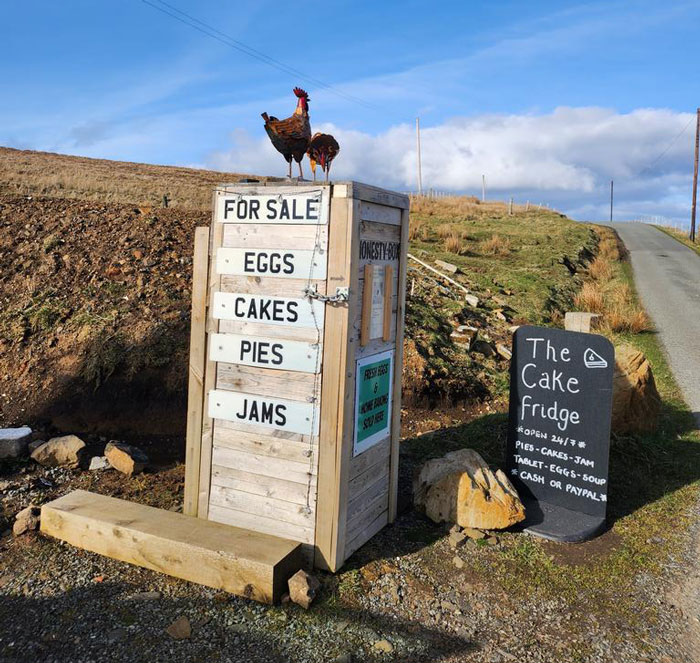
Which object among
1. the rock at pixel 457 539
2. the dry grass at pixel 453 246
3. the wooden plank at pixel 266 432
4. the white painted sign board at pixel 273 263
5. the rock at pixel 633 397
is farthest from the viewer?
the dry grass at pixel 453 246

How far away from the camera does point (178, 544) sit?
4031 millimetres

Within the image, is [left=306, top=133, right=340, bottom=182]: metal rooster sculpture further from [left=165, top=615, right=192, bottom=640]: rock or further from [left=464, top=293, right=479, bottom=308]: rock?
[left=464, top=293, right=479, bottom=308]: rock

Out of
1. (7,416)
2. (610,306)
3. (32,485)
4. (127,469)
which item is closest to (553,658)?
(127,469)

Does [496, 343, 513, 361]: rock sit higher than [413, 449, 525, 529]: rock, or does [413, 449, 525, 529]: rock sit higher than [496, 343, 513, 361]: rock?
[496, 343, 513, 361]: rock

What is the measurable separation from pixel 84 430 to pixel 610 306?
1293 centimetres

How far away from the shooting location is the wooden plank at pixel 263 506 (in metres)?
4.19

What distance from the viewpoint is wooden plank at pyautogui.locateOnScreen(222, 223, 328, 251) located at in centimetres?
403

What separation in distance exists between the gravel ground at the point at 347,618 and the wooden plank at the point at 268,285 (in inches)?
71.8

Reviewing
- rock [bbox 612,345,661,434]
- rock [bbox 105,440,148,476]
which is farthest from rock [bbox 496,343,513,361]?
rock [bbox 105,440,148,476]

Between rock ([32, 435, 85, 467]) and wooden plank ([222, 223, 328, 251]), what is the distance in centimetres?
267

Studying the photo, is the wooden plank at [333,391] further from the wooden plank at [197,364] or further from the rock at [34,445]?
the rock at [34,445]

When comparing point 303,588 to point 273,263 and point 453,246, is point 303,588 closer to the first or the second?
point 273,263

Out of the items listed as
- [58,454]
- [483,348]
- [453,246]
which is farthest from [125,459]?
[453,246]

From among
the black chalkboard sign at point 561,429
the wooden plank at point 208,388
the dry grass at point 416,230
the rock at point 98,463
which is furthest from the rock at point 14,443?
the dry grass at point 416,230
